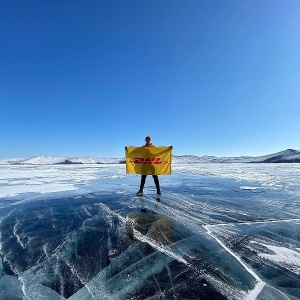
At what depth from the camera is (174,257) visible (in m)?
2.81

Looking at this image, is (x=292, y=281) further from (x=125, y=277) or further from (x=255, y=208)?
(x=255, y=208)

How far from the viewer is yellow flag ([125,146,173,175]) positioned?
7.70m

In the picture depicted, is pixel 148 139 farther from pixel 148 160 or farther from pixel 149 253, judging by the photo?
pixel 149 253

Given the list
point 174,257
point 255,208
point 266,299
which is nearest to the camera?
point 266,299

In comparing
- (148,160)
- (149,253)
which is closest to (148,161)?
(148,160)

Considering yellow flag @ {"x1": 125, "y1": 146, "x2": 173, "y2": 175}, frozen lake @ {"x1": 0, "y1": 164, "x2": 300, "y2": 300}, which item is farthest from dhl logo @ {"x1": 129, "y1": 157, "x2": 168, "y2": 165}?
frozen lake @ {"x1": 0, "y1": 164, "x2": 300, "y2": 300}

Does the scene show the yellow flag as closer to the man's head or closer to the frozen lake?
the man's head

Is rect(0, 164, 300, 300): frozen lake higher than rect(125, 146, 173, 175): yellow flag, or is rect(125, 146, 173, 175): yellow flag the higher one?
rect(125, 146, 173, 175): yellow flag

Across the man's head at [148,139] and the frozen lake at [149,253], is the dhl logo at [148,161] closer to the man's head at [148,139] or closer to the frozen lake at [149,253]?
the man's head at [148,139]

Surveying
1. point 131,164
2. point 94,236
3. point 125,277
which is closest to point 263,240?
point 125,277

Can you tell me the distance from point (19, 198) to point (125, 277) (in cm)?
580

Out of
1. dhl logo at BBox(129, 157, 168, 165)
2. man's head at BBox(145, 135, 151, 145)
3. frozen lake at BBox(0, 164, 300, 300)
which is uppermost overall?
man's head at BBox(145, 135, 151, 145)

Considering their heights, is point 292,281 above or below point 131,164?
below

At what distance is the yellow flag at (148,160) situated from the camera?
7695 mm
